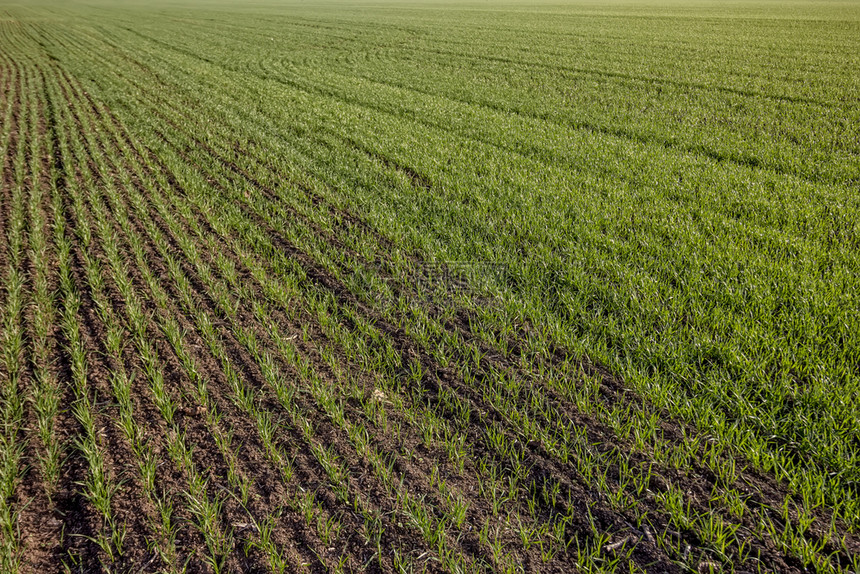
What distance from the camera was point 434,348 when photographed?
4.92 metres

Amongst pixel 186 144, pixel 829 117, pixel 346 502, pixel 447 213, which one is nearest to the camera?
pixel 346 502

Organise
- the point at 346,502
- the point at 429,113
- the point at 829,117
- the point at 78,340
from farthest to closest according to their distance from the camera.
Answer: the point at 429,113 → the point at 829,117 → the point at 78,340 → the point at 346,502

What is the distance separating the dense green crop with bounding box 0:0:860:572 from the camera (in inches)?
125

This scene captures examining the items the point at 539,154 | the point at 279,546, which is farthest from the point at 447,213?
the point at 279,546

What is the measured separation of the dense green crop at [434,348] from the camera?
3.17m

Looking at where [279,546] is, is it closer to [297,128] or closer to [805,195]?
[805,195]

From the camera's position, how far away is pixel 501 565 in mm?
2953

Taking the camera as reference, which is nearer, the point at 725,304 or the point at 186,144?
the point at 725,304

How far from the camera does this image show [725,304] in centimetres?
515

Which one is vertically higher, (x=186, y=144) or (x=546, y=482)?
(x=186, y=144)

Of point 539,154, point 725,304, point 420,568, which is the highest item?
point 539,154

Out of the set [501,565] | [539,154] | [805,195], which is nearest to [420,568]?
[501,565]

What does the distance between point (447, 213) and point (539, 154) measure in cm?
343

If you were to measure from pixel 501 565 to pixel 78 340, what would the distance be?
4.25 metres
